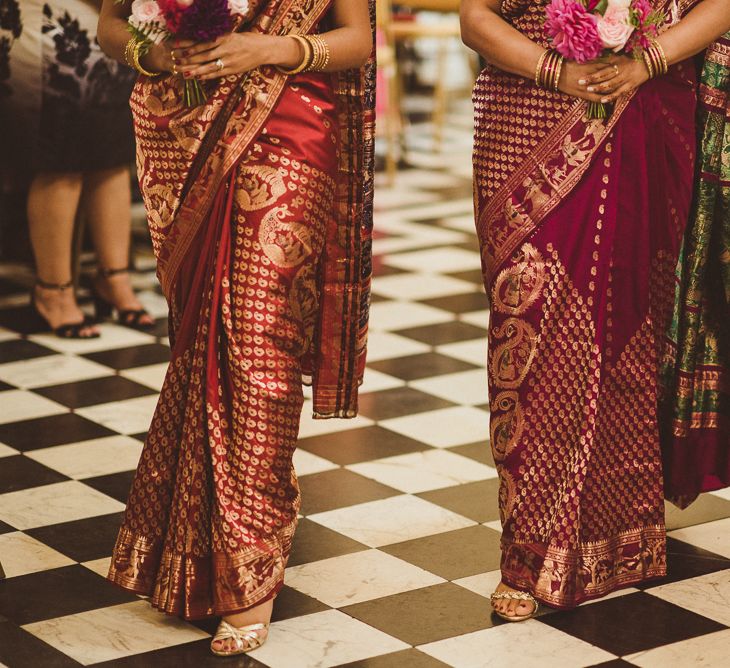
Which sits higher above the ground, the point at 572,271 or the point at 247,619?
the point at 572,271

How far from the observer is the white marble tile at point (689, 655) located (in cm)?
268

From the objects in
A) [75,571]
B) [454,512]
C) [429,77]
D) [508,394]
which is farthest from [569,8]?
[429,77]

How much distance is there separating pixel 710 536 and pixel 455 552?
1.93 feet

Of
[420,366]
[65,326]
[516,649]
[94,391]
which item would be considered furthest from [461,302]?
[516,649]

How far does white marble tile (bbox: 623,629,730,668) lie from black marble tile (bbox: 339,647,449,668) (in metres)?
0.36

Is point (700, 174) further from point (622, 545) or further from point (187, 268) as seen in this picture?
point (187, 268)

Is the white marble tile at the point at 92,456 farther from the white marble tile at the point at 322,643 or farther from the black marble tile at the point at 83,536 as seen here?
the white marble tile at the point at 322,643

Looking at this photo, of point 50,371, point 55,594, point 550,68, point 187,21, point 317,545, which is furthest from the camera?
point 50,371

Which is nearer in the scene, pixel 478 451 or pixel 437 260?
pixel 478 451

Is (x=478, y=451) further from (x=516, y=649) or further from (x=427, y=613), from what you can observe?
(x=516, y=649)

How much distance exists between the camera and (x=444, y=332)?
16.5ft

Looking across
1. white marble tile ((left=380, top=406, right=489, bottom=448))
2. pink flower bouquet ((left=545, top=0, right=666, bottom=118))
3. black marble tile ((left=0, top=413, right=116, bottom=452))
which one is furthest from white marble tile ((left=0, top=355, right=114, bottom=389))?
pink flower bouquet ((left=545, top=0, right=666, bottom=118))

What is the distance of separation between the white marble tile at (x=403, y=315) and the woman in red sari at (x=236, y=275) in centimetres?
229

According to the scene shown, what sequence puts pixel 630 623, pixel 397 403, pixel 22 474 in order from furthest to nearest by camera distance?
pixel 397 403 → pixel 22 474 → pixel 630 623
